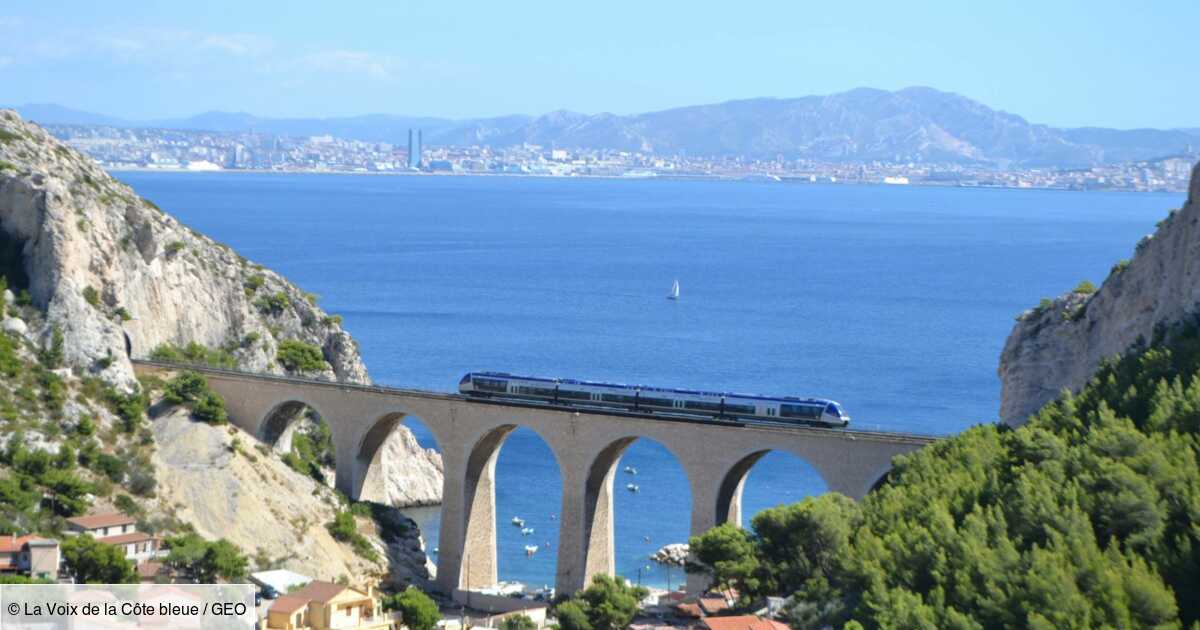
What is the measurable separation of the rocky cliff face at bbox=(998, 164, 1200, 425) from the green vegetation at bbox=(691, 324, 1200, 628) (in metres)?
2.88

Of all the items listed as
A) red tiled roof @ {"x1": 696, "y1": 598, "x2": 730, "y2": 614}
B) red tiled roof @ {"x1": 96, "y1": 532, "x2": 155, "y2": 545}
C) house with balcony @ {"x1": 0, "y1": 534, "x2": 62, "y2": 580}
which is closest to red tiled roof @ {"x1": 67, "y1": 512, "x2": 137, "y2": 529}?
red tiled roof @ {"x1": 96, "y1": 532, "x2": 155, "y2": 545}

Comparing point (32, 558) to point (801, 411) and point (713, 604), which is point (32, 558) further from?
point (801, 411)

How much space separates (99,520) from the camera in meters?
55.4

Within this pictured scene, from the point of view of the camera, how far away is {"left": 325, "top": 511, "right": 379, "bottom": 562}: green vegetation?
61000 millimetres

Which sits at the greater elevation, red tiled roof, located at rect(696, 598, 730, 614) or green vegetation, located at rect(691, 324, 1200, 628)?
green vegetation, located at rect(691, 324, 1200, 628)

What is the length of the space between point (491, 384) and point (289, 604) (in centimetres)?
1982

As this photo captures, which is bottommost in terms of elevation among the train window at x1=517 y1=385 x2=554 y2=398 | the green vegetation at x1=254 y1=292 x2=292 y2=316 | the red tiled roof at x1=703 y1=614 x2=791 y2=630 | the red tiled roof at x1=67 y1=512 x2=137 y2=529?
the red tiled roof at x1=67 y1=512 x2=137 y2=529

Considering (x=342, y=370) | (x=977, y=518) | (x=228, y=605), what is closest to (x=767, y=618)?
(x=977, y=518)

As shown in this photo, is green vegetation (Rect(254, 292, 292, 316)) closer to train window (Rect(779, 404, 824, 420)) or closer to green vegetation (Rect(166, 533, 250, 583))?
green vegetation (Rect(166, 533, 250, 583))

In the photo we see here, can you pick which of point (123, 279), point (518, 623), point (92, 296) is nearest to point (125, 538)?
point (518, 623)

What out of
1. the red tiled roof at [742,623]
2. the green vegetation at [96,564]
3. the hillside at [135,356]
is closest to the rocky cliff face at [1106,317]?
the red tiled roof at [742,623]

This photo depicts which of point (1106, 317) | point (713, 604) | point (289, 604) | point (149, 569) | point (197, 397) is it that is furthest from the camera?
point (197, 397)

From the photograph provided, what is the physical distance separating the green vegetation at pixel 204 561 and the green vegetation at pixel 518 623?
878cm

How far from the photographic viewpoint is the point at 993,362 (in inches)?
4289
